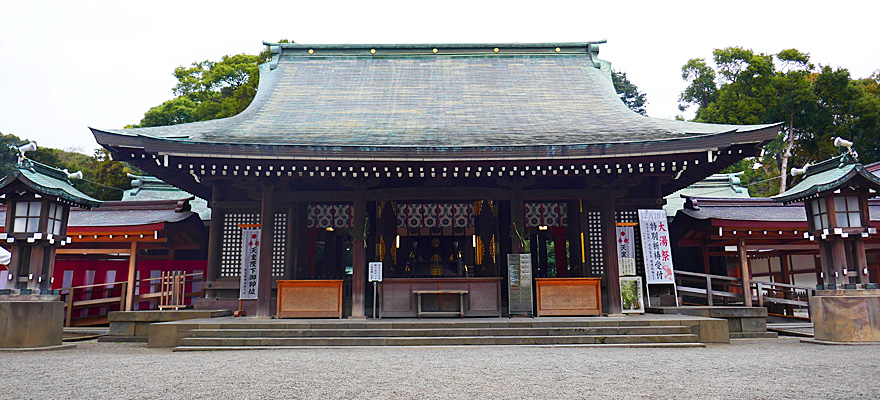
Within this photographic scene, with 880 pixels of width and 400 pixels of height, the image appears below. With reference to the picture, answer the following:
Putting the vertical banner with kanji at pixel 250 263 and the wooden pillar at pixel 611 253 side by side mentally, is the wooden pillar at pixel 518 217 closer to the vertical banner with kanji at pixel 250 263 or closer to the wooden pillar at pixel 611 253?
the wooden pillar at pixel 611 253

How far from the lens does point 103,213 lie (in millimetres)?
13961

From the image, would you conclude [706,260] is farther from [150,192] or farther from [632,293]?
[150,192]

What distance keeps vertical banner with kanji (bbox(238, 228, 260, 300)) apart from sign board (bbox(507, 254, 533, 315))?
16.7 feet

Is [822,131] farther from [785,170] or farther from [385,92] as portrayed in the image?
[385,92]

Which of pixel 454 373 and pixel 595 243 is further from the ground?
pixel 595 243

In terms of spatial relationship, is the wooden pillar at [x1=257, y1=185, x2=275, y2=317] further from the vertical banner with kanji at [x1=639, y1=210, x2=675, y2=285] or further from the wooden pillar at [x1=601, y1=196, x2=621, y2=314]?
the vertical banner with kanji at [x1=639, y1=210, x2=675, y2=285]

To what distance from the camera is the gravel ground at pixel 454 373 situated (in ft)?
14.9

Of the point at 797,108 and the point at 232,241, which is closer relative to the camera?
the point at 232,241

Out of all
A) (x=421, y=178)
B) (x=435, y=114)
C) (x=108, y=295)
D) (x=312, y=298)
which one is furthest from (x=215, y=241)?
(x=108, y=295)

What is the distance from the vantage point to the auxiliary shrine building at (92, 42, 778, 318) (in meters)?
9.38

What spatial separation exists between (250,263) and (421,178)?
3.98 metres

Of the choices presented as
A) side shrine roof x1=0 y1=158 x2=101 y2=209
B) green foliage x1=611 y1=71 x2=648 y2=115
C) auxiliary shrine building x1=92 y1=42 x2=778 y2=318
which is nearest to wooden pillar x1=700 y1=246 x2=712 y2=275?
auxiliary shrine building x1=92 y1=42 x2=778 y2=318

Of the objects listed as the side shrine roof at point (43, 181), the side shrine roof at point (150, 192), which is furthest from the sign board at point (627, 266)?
the side shrine roof at point (150, 192)

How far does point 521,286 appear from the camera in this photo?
10.3 meters
